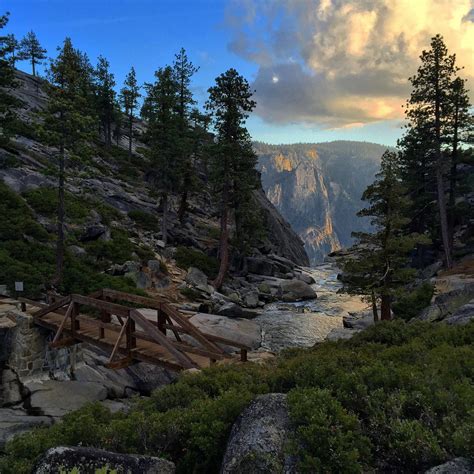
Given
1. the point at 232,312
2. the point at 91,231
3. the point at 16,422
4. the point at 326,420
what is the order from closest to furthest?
the point at 326,420 < the point at 16,422 < the point at 232,312 < the point at 91,231

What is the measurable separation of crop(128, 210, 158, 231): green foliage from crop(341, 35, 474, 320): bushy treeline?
19.9 metres

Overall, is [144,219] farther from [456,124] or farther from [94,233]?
[456,124]

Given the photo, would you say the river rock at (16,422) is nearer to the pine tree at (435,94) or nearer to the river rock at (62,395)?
the river rock at (62,395)

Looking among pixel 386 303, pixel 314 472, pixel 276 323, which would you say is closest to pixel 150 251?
pixel 276 323

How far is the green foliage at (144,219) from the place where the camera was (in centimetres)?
3712

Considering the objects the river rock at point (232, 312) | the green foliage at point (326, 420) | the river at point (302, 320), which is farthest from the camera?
the river rock at point (232, 312)

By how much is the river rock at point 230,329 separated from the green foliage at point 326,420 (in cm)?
1151

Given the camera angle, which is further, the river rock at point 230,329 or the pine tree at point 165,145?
the pine tree at point 165,145

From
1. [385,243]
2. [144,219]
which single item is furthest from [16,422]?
[144,219]

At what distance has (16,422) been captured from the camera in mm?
10078

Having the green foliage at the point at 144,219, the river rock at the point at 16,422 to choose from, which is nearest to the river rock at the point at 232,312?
the river rock at the point at 16,422

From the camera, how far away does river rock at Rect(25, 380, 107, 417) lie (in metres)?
11.3

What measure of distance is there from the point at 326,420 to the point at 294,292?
30.7 m

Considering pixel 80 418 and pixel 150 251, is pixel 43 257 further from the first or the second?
pixel 80 418
